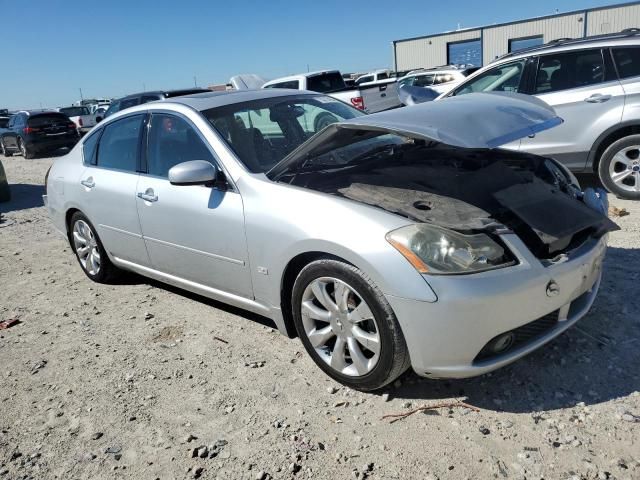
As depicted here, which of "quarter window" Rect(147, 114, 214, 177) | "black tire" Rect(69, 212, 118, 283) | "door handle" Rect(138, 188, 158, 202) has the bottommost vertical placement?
"black tire" Rect(69, 212, 118, 283)

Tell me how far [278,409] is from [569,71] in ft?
17.8

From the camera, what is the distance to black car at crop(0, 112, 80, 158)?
57.1 ft

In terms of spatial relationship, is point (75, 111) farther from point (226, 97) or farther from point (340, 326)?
point (340, 326)

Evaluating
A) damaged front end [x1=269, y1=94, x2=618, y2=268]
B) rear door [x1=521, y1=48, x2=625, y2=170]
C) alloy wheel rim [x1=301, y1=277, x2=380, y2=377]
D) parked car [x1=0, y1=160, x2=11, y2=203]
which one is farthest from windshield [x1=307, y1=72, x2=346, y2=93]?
alloy wheel rim [x1=301, y1=277, x2=380, y2=377]

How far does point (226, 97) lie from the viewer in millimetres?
4000

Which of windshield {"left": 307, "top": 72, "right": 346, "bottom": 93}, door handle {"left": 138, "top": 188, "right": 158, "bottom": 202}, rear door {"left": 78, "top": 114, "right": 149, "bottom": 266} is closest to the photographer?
door handle {"left": 138, "top": 188, "right": 158, "bottom": 202}

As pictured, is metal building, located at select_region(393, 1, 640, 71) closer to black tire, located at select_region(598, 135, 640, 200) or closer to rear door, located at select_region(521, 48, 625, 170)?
rear door, located at select_region(521, 48, 625, 170)

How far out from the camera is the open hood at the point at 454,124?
2711 millimetres

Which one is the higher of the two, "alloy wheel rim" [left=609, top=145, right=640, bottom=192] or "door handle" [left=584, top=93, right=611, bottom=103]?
"door handle" [left=584, top=93, right=611, bottom=103]

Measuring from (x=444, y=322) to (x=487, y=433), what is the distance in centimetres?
58

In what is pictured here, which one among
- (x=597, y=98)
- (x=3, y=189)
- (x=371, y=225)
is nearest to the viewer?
(x=371, y=225)

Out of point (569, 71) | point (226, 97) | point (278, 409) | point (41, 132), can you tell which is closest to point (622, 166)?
point (569, 71)

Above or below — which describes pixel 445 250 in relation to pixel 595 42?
below

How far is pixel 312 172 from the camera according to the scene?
3264 mm
